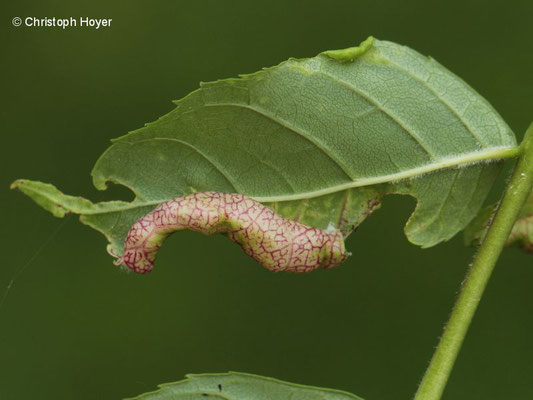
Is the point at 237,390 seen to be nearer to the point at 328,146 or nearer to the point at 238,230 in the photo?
the point at 238,230

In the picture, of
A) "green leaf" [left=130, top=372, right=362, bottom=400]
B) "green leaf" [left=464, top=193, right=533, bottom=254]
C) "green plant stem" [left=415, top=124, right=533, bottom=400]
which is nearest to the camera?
"green plant stem" [left=415, top=124, right=533, bottom=400]

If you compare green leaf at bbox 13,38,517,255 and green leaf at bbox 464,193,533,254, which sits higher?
green leaf at bbox 13,38,517,255

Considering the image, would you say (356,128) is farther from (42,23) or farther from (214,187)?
(42,23)

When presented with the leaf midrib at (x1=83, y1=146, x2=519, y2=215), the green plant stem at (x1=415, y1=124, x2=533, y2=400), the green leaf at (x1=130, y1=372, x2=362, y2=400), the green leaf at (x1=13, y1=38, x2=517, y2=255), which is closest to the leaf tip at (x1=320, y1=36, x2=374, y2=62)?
the green leaf at (x1=13, y1=38, x2=517, y2=255)

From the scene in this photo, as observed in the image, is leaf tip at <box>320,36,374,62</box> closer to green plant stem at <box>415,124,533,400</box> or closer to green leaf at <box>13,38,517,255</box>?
green leaf at <box>13,38,517,255</box>

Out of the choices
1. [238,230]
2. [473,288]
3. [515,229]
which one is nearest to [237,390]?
[238,230]

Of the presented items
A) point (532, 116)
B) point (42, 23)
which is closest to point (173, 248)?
point (42, 23)
